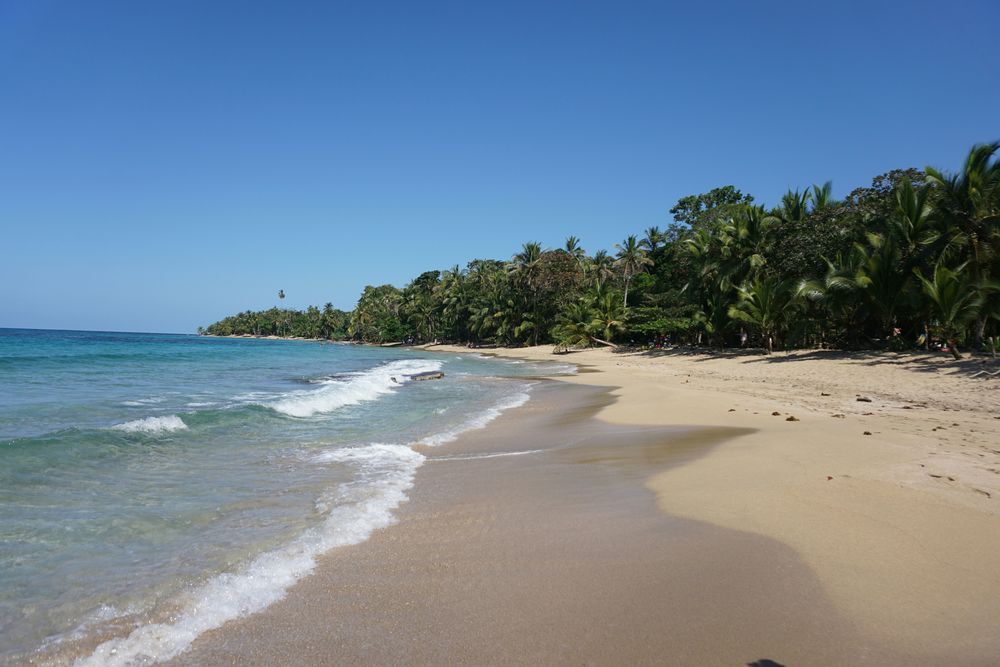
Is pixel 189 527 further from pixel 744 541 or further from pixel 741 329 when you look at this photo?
pixel 741 329

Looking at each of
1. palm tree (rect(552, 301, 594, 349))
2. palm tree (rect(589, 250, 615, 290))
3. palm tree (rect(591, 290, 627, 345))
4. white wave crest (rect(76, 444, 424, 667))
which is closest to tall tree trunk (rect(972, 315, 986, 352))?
white wave crest (rect(76, 444, 424, 667))

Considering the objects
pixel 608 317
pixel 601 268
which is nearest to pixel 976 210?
pixel 608 317

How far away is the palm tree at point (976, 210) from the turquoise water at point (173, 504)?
775 inches

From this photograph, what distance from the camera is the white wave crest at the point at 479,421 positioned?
9945 millimetres

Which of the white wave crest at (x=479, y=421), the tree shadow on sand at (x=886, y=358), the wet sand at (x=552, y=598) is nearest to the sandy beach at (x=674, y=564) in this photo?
the wet sand at (x=552, y=598)

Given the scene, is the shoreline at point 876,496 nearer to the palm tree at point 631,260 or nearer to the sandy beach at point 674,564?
the sandy beach at point 674,564

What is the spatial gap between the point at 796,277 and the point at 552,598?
3159cm

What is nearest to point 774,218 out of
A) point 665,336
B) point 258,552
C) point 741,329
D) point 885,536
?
point 741,329

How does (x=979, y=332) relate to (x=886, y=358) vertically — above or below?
above

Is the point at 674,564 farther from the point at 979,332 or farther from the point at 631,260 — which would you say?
the point at 631,260

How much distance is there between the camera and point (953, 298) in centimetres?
1834

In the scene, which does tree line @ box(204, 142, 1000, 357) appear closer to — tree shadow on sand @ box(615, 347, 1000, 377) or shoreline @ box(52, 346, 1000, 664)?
tree shadow on sand @ box(615, 347, 1000, 377)

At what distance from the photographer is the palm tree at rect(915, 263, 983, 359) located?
59.6 ft

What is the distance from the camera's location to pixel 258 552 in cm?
440
